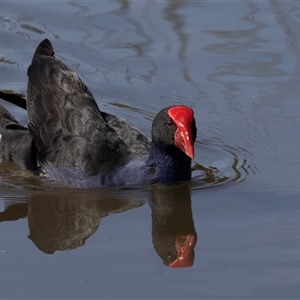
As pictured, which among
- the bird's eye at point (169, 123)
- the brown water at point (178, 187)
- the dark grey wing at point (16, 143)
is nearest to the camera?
the brown water at point (178, 187)

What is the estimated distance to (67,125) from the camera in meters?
8.09

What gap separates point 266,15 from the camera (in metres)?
11.3

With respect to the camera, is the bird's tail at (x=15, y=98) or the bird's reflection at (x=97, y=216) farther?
the bird's tail at (x=15, y=98)

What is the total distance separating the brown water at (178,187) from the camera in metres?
6.00

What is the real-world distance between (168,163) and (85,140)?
793 millimetres

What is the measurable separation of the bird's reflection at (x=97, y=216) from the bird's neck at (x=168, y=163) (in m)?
0.10

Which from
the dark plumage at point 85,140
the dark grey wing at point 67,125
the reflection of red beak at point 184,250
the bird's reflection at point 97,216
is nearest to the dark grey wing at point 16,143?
the dark plumage at point 85,140

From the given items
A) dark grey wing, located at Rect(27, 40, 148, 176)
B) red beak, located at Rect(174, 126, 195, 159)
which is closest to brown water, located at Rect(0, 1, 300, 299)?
dark grey wing, located at Rect(27, 40, 148, 176)

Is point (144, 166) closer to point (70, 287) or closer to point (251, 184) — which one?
point (251, 184)

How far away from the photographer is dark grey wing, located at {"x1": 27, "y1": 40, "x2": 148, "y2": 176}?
7.91 meters

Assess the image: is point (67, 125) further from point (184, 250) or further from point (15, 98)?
point (184, 250)

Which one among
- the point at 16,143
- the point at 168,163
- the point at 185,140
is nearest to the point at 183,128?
the point at 185,140

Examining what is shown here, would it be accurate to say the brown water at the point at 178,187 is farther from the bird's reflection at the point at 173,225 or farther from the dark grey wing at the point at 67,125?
the dark grey wing at the point at 67,125

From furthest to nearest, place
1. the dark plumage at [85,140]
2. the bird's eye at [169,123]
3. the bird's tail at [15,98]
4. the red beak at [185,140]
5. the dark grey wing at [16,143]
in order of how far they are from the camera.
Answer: the bird's tail at [15,98], the dark grey wing at [16,143], the dark plumage at [85,140], the bird's eye at [169,123], the red beak at [185,140]
